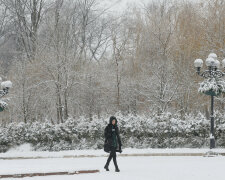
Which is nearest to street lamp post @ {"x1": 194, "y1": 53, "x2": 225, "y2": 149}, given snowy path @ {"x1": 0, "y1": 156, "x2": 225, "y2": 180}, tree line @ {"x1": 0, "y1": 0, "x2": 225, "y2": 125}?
snowy path @ {"x1": 0, "y1": 156, "x2": 225, "y2": 180}

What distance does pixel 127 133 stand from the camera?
19.8 m

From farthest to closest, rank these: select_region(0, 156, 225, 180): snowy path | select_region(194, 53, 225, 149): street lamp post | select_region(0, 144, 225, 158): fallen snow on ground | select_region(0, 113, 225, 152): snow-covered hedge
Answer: select_region(0, 113, 225, 152): snow-covered hedge → select_region(0, 144, 225, 158): fallen snow on ground → select_region(194, 53, 225, 149): street lamp post → select_region(0, 156, 225, 180): snowy path

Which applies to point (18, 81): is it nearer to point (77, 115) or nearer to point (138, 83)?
point (77, 115)

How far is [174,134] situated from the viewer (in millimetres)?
19031

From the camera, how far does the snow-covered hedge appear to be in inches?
733

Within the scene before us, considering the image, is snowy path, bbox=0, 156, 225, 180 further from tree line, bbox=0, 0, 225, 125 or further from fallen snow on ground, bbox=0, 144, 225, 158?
tree line, bbox=0, 0, 225, 125

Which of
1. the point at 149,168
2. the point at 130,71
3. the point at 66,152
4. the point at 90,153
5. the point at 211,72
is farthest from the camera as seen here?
the point at 130,71

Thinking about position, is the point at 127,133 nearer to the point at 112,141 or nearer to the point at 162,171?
the point at 162,171

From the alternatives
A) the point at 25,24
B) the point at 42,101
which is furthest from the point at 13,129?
the point at 25,24

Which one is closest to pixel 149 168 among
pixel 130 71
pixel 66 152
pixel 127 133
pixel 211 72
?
pixel 211 72

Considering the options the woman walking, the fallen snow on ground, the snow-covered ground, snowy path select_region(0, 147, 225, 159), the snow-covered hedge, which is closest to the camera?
the snow-covered ground

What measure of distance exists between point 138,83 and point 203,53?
4736 mm

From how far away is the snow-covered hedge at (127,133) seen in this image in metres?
18.6

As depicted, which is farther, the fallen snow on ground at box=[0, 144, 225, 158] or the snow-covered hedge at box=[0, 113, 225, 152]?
the snow-covered hedge at box=[0, 113, 225, 152]
